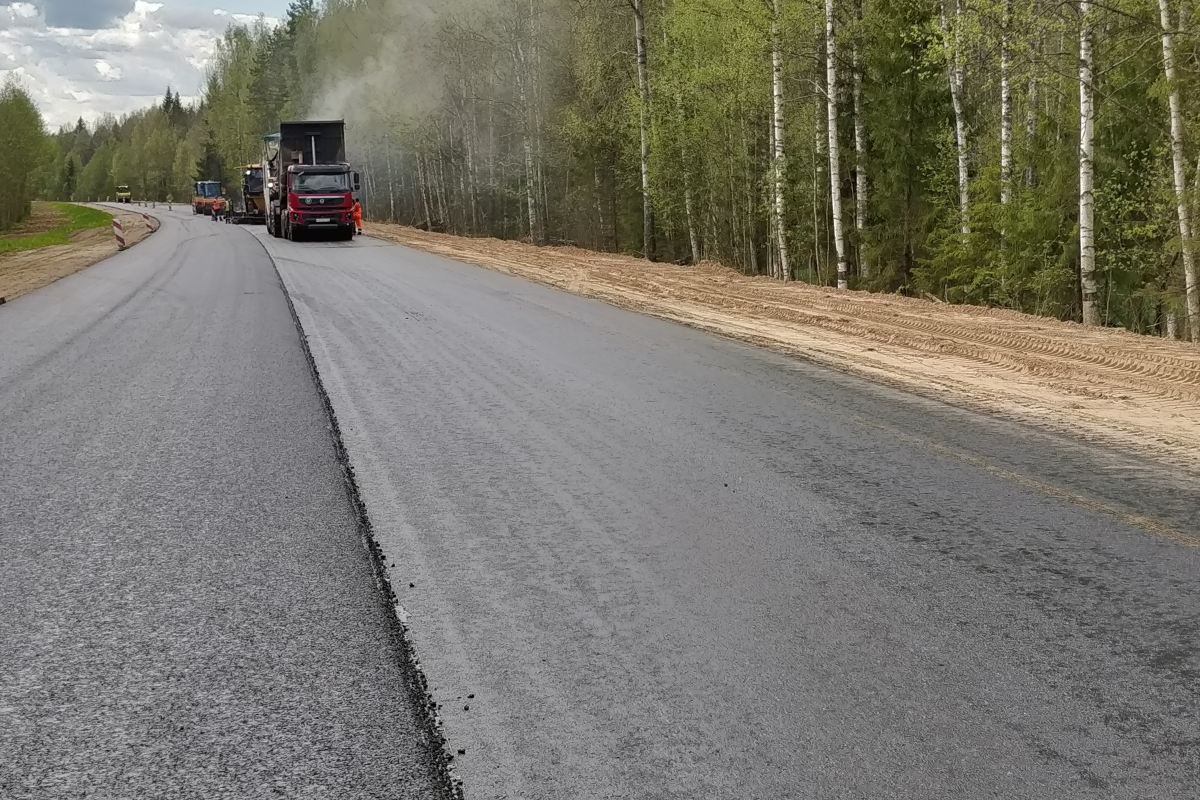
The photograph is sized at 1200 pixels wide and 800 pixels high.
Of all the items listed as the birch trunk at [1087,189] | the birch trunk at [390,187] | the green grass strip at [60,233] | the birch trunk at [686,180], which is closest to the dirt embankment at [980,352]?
the birch trunk at [1087,189]

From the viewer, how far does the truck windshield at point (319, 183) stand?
33000 millimetres

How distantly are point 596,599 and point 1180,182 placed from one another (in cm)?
1601

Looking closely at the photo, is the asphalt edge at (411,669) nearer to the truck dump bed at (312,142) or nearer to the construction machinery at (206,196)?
the truck dump bed at (312,142)

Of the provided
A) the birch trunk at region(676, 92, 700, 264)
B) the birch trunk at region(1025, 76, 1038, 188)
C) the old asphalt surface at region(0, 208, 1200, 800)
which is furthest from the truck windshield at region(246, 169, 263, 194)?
the old asphalt surface at region(0, 208, 1200, 800)

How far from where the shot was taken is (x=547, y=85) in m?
44.3

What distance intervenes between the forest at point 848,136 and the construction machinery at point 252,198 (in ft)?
30.0

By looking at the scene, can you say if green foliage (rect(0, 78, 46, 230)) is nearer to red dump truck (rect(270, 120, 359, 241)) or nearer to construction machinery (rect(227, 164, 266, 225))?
construction machinery (rect(227, 164, 266, 225))

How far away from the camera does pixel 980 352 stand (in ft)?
34.3

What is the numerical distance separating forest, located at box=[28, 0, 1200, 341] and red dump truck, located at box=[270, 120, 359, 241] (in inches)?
342

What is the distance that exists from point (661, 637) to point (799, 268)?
32.0 meters

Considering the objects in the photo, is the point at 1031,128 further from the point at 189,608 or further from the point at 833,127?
the point at 189,608

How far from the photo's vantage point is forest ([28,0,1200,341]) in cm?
1745

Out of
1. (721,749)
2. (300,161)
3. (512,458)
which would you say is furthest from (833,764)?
(300,161)

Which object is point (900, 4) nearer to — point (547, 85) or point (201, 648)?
point (547, 85)
